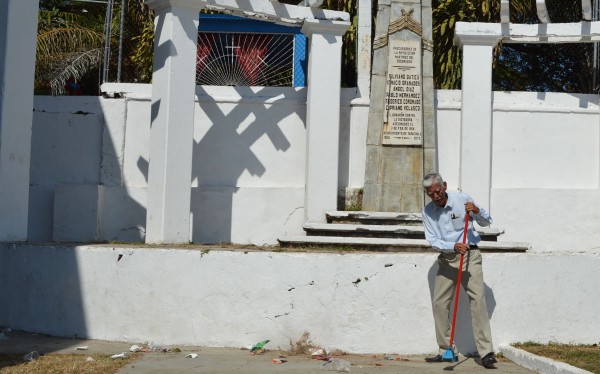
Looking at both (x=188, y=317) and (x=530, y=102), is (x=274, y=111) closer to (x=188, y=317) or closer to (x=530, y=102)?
(x=530, y=102)

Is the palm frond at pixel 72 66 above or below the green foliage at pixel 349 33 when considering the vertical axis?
below

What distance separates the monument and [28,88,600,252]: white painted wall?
1.13 feet

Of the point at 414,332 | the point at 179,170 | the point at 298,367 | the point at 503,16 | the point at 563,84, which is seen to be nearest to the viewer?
the point at 298,367

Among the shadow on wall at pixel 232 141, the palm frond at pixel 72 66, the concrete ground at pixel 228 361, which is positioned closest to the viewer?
the concrete ground at pixel 228 361

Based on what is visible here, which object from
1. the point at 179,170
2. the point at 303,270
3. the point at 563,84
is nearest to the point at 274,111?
the point at 179,170

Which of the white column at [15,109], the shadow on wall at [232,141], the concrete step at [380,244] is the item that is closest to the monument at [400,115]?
the shadow on wall at [232,141]

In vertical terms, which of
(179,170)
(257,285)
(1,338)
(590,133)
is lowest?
(1,338)

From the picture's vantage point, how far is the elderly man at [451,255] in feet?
25.3

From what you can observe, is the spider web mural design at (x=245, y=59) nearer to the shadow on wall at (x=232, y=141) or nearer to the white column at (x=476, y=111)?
the shadow on wall at (x=232, y=141)

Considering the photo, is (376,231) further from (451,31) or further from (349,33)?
(451,31)

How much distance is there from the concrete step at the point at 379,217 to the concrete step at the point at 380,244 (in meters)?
0.93

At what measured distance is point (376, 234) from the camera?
1080 centimetres

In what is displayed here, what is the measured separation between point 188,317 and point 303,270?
1.26 metres

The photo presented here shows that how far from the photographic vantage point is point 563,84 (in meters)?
24.5
